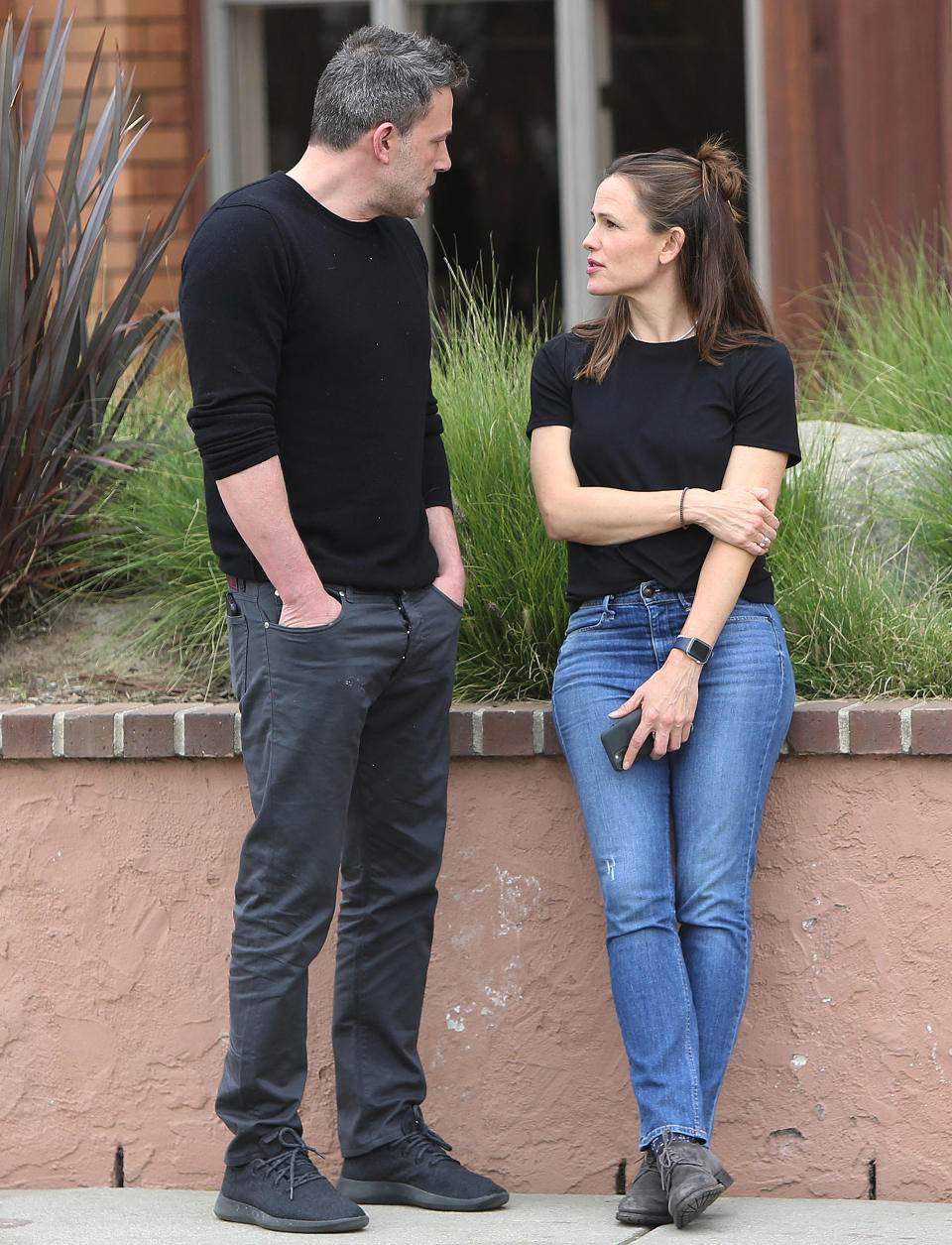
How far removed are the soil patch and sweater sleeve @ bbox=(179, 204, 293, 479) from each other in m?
1.14

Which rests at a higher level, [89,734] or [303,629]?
[303,629]

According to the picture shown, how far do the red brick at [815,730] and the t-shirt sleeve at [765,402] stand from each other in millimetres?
542

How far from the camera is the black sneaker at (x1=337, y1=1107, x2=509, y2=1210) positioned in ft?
11.1

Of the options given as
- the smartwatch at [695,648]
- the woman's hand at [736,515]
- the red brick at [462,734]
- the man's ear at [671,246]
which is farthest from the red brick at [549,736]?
the man's ear at [671,246]

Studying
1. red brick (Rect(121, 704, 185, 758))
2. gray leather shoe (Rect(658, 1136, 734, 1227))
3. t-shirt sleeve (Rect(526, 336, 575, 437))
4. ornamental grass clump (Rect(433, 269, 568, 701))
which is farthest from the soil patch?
gray leather shoe (Rect(658, 1136, 734, 1227))

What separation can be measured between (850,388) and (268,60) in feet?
12.6

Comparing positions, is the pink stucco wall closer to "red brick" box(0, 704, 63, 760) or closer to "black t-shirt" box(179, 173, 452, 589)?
"red brick" box(0, 704, 63, 760)

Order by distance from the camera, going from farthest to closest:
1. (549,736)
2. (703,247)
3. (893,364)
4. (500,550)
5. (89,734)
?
1. (893,364)
2. (500,550)
3. (89,734)
4. (549,736)
5. (703,247)

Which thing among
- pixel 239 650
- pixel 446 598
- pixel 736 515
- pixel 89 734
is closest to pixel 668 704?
pixel 736 515

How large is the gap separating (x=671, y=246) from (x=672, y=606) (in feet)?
2.33

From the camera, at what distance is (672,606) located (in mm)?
3357

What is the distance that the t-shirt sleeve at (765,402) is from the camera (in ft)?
11.0

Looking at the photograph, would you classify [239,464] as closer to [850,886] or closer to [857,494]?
[850,886]

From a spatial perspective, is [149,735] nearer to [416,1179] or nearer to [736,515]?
[416,1179]
